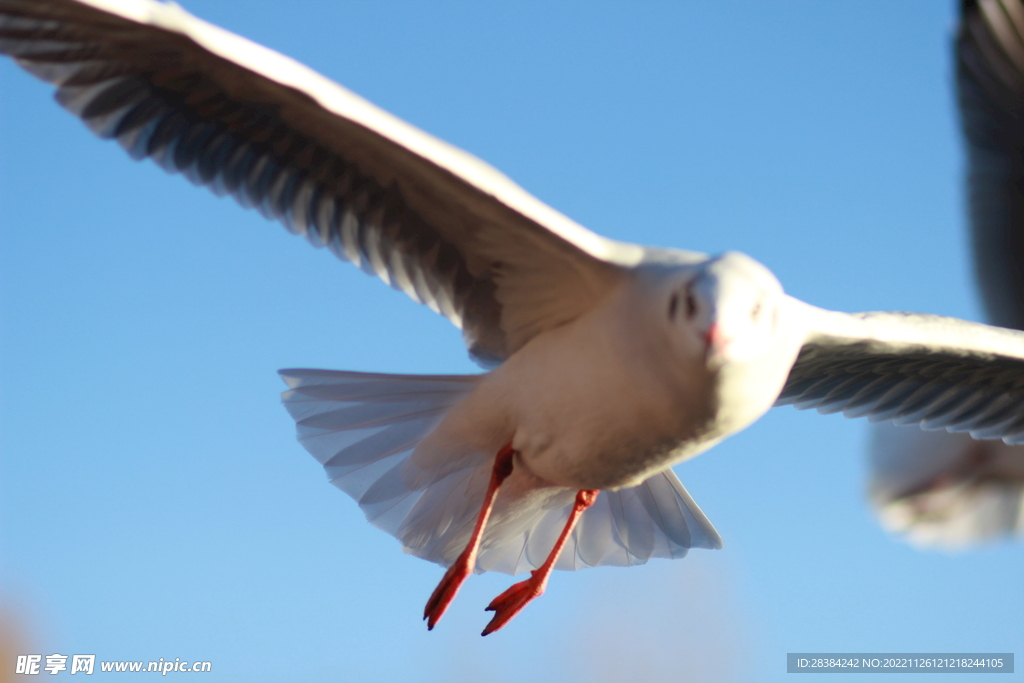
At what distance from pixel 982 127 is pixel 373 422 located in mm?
3075

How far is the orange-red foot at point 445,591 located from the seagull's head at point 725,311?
3.15 feet

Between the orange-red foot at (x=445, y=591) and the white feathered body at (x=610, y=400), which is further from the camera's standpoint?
the orange-red foot at (x=445, y=591)

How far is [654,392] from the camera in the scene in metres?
2.13

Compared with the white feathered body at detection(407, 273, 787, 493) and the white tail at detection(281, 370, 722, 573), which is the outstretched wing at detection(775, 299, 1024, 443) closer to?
the white feathered body at detection(407, 273, 787, 493)

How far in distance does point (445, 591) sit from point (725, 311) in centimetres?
114

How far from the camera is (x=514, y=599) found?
2771 millimetres

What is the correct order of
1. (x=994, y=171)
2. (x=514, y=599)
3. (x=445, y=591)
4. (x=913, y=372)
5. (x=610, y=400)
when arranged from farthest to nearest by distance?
(x=994, y=171)
(x=913, y=372)
(x=514, y=599)
(x=445, y=591)
(x=610, y=400)

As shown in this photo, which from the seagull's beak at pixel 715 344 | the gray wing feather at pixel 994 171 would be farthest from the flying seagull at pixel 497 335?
the gray wing feather at pixel 994 171

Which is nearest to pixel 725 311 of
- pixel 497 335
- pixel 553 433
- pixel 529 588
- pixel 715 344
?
pixel 715 344

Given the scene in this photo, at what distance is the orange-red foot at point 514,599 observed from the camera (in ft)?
9.01

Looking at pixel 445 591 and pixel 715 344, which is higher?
pixel 715 344

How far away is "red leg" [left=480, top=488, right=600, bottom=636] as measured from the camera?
2.75 m

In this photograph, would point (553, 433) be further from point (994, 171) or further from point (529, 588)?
point (994, 171)

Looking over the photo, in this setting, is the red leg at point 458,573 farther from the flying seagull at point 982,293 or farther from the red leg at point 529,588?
the flying seagull at point 982,293
